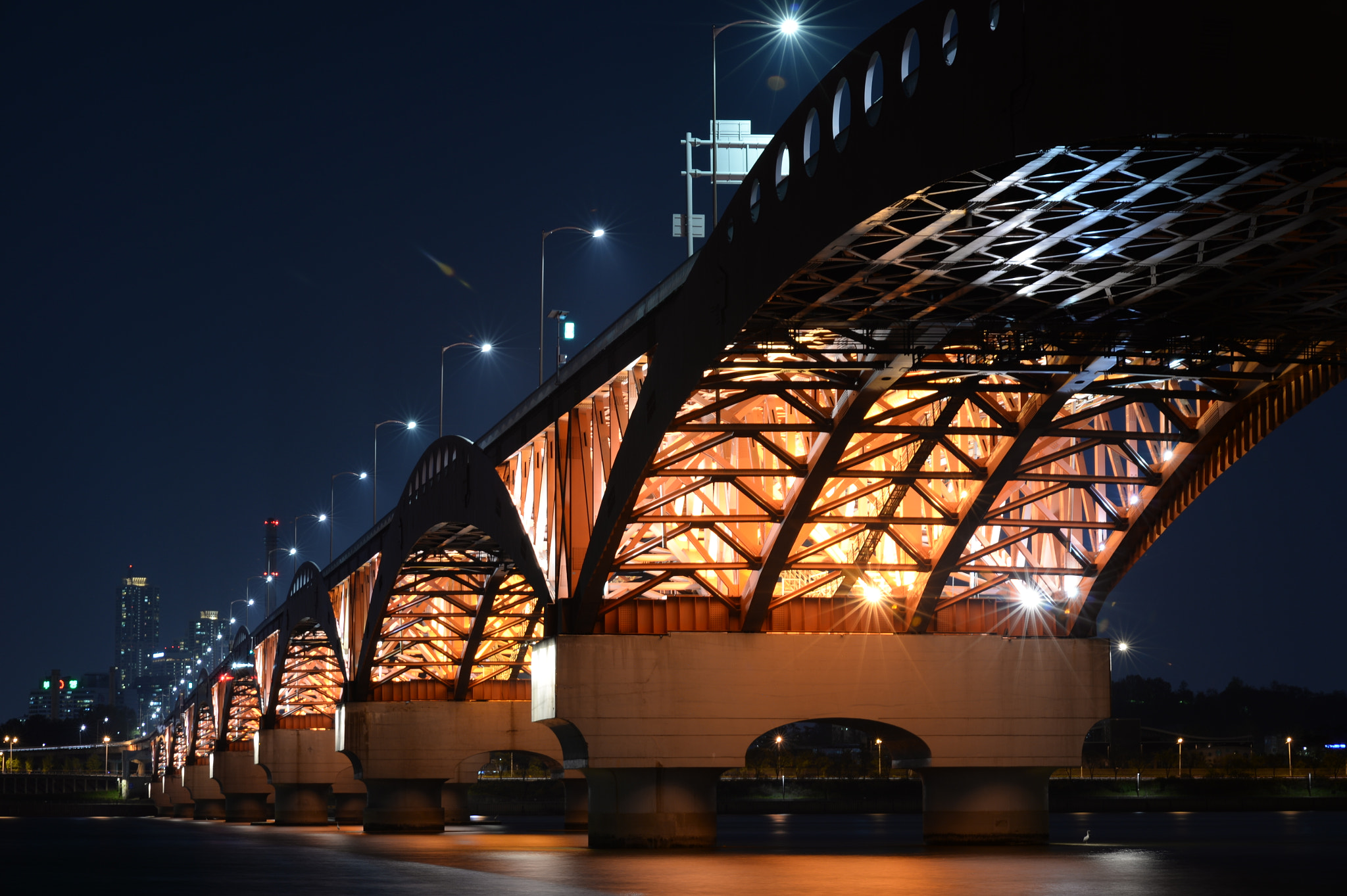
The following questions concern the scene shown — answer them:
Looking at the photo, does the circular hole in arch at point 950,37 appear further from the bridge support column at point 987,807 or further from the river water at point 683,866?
the bridge support column at point 987,807

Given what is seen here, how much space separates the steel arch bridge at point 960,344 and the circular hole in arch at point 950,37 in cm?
7

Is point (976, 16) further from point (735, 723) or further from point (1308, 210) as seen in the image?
point (735, 723)

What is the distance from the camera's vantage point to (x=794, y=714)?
40312 mm

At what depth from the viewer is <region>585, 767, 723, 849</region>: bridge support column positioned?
4038cm

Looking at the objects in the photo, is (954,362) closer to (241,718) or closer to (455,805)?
(455,805)

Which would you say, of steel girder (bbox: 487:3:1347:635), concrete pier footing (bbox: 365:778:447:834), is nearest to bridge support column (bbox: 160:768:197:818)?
concrete pier footing (bbox: 365:778:447:834)

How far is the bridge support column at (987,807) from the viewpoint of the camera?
133 ft

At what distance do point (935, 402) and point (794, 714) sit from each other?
9.38 m

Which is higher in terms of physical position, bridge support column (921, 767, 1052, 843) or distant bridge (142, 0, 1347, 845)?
distant bridge (142, 0, 1347, 845)

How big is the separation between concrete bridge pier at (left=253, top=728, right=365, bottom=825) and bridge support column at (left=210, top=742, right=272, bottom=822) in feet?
74.8

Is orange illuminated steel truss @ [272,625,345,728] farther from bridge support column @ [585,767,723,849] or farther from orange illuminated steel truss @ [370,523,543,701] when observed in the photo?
bridge support column @ [585,767,723,849]

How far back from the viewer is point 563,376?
42875 millimetres

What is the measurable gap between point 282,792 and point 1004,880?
79559 millimetres

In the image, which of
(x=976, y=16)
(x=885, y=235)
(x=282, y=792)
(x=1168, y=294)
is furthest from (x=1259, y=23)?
(x=282, y=792)
